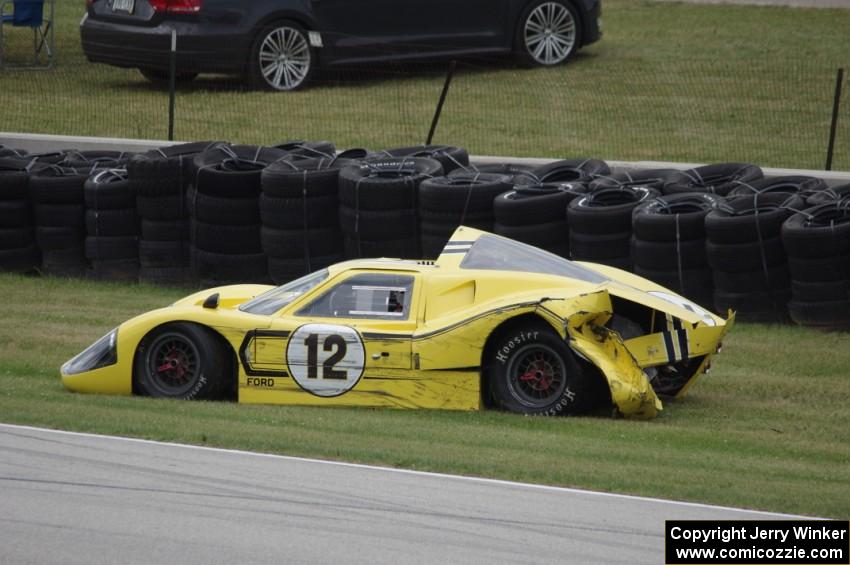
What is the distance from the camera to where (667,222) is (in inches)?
488

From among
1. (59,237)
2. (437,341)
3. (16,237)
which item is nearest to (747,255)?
(437,341)

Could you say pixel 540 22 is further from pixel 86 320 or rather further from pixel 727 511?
pixel 727 511

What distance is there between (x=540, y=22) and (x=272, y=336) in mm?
11945

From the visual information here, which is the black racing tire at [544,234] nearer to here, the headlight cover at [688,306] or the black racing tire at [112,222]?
the headlight cover at [688,306]

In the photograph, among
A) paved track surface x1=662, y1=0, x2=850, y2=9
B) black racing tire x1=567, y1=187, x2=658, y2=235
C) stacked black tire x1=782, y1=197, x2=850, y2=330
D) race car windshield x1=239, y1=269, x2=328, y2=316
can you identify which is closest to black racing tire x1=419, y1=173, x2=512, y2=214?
black racing tire x1=567, y1=187, x2=658, y2=235

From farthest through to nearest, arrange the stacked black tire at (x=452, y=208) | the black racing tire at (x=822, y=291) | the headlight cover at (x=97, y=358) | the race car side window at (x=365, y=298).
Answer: the stacked black tire at (x=452, y=208) < the black racing tire at (x=822, y=291) < the headlight cover at (x=97, y=358) < the race car side window at (x=365, y=298)

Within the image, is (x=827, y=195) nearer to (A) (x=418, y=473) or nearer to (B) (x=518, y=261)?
(B) (x=518, y=261)

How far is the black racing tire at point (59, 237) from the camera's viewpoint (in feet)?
48.4

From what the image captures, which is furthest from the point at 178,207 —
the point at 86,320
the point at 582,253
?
the point at 582,253

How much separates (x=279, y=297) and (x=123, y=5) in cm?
1010

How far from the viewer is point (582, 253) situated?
1284 centimetres

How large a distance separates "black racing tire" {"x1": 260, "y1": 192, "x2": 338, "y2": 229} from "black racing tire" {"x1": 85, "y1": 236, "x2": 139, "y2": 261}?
1.71 meters

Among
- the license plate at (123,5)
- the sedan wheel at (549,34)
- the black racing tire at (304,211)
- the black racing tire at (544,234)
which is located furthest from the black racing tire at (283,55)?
the black racing tire at (544,234)

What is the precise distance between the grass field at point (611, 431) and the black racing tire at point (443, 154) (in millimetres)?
3886
